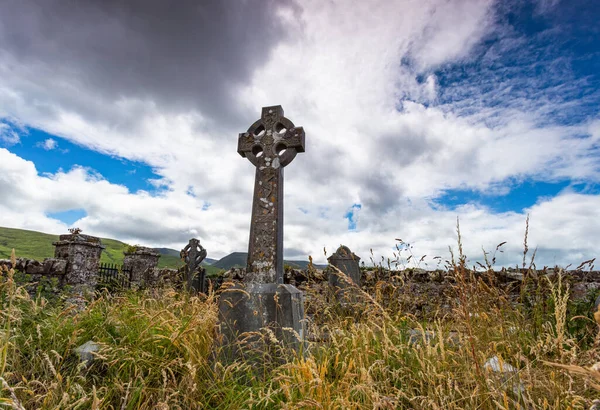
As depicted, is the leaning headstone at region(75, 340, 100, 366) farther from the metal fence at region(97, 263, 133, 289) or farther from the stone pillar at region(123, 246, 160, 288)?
the stone pillar at region(123, 246, 160, 288)

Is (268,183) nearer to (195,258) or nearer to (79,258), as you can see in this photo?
(195,258)

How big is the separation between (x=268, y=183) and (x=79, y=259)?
6648 millimetres

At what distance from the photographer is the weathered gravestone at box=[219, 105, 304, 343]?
3686mm

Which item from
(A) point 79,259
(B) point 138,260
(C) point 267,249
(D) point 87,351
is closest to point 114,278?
(A) point 79,259

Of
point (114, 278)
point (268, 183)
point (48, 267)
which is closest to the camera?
point (268, 183)

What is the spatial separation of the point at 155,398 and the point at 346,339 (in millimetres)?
1695

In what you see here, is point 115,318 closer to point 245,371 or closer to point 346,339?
point 245,371

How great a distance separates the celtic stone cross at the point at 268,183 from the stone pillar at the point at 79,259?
19.9 ft

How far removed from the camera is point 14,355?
2.86m

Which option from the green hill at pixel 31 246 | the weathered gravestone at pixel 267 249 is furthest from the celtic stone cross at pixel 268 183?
the green hill at pixel 31 246

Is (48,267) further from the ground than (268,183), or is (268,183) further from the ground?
(268,183)

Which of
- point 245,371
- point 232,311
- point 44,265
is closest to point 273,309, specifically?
point 232,311

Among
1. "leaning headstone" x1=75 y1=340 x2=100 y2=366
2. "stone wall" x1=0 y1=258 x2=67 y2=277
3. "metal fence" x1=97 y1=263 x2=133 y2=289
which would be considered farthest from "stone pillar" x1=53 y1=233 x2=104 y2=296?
"leaning headstone" x1=75 y1=340 x2=100 y2=366

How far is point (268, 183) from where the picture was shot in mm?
5305
